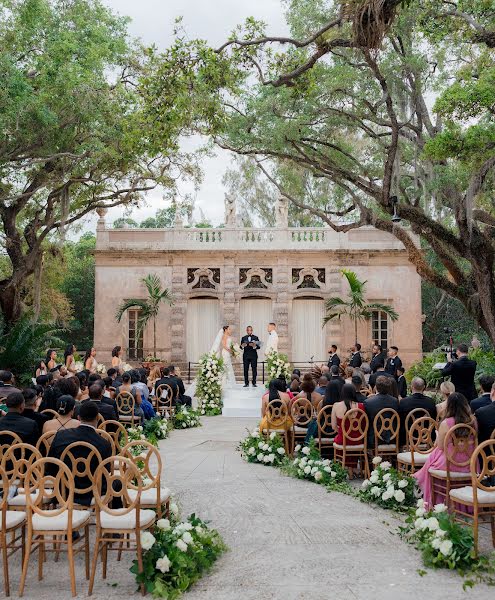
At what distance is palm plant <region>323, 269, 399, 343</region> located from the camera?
66.4 feet

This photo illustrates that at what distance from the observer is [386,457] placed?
7.64 metres

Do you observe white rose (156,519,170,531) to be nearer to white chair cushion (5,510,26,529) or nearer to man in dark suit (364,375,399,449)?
white chair cushion (5,510,26,529)

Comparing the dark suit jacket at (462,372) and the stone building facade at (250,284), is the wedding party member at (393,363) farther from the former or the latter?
the stone building facade at (250,284)

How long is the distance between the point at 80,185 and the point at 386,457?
599 inches

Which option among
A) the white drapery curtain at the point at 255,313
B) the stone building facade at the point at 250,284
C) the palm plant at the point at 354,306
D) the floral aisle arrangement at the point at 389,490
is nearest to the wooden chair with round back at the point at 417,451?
the floral aisle arrangement at the point at 389,490

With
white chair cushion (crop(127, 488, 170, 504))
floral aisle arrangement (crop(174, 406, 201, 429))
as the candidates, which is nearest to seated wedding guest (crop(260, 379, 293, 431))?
white chair cushion (crop(127, 488, 170, 504))

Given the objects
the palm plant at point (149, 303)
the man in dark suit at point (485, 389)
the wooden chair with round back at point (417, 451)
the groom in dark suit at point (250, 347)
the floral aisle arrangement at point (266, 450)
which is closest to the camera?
the wooden chair with round back at point (417, 451)

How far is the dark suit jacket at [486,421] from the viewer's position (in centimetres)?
546

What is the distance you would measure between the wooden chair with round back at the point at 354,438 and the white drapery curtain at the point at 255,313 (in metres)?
15.0

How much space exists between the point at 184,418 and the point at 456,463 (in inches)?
313

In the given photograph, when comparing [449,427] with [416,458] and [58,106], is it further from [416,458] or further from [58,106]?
[58,106]

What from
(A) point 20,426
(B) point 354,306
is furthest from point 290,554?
(B) point 354,306

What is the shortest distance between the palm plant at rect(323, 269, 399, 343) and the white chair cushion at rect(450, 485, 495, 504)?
15234 mm

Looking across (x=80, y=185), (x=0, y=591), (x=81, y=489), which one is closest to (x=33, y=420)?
(x=81, y=489)
